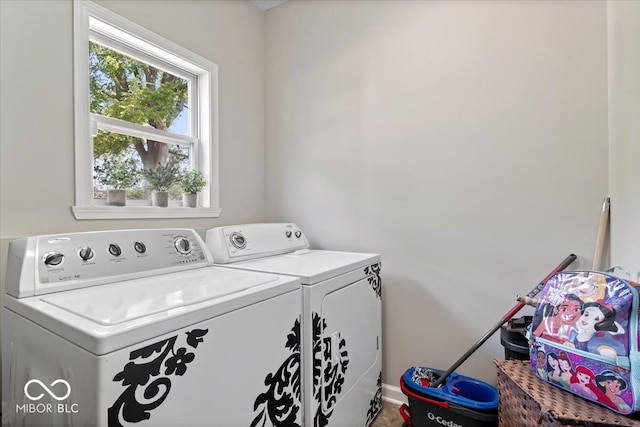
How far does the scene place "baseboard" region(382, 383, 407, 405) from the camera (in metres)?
1.81

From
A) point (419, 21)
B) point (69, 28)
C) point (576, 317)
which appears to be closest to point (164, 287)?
point (69, 28)

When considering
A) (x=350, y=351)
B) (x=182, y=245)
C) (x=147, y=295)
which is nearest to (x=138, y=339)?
(x=147, y=295)

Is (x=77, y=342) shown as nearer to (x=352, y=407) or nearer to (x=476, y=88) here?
(x=352, y=407)

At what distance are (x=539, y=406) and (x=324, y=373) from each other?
0.74 meters

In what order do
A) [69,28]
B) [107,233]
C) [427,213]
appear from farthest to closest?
[427,213]
[69,28]
[107,233]

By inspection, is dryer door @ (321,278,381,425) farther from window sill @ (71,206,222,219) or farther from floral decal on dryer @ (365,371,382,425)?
window sill @ (71,206,222,219)

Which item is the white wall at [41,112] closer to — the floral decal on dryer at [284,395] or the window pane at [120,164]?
the window pane at [120,164]

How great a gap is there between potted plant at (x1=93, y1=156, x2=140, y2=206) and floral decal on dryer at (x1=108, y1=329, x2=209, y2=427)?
1082 millimetres

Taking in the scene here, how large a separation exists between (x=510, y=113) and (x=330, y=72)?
117 centimetres

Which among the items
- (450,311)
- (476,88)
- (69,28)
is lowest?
(450,311)

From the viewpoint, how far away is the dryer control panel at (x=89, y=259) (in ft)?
3.11

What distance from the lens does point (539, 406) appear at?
92 centimetres

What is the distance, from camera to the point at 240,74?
220cm

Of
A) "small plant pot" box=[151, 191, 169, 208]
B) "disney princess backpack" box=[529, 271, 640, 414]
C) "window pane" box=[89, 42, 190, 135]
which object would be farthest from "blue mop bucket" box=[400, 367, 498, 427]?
"window pane" box=[89, 42, 190, 135]
